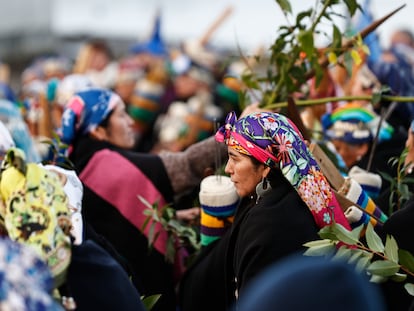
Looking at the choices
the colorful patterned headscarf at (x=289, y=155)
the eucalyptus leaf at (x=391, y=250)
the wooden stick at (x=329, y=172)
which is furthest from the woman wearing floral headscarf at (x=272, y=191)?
the wooden stick at (x=329, y=172)

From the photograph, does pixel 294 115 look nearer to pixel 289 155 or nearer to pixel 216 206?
pixel 216 206

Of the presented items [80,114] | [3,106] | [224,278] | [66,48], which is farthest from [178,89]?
[66,48]

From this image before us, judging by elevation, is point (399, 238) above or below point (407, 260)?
below

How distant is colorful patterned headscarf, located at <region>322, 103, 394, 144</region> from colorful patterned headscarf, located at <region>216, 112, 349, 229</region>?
1993mm

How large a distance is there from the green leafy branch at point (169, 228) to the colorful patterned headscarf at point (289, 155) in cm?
118

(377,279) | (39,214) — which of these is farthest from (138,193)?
(39,214)

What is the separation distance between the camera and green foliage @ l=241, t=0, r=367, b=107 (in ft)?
15.7

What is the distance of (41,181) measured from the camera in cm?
270

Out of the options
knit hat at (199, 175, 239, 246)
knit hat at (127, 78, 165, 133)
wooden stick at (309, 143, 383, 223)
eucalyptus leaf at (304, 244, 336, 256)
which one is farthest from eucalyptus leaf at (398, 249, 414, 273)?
knit hat at (127, 78, 165, 133)

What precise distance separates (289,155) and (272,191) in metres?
0.18

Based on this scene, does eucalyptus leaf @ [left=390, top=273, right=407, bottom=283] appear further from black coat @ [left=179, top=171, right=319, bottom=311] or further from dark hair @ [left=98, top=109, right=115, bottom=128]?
dark hair @ [left=98, top=109, right=115, bottom=128]

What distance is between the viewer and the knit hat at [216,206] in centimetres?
440

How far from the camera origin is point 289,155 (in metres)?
3.61

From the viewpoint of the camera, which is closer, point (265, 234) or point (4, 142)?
point (265, 234)
